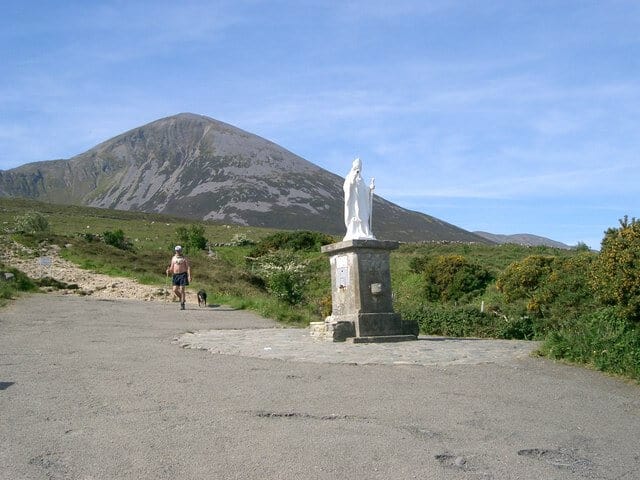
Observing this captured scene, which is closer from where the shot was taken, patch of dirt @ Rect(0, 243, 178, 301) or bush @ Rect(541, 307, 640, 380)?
bush @ Rect(541, 307, 640, 380)

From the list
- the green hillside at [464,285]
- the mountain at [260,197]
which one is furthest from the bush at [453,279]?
the mountain at [260,197]

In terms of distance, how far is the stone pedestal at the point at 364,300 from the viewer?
11.7 metres

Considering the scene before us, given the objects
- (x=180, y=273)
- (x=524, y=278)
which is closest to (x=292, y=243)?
(x=524, y=278)

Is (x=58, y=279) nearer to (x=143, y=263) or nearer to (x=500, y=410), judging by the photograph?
(x=143, y=263)

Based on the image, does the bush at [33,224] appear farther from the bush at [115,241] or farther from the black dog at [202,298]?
the black dog at [202,298]

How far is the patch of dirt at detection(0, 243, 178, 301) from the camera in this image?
68.5 ft

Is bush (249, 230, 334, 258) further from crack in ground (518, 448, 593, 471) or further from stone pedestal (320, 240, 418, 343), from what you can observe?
crack in ground (518, 448, 593, 471)

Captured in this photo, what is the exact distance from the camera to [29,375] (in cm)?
763

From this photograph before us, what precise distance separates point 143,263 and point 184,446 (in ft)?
81.0

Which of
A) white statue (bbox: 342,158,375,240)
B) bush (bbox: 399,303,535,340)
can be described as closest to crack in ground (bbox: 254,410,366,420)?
white statue (bbox: 342,158,375,240)

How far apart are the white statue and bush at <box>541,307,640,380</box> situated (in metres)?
3.96

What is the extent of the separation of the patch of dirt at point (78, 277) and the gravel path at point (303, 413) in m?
10.3

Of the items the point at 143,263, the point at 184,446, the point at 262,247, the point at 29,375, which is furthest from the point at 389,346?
the point at 262,247

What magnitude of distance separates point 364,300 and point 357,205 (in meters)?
1.89
